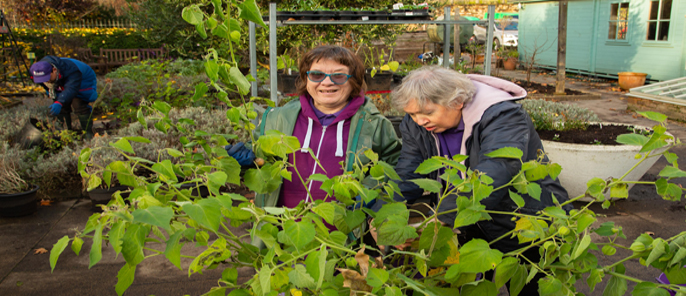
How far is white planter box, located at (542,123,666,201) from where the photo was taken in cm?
400

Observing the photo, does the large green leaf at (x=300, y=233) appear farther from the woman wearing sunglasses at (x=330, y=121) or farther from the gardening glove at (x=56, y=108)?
the gardening glove at (x=56, y=108)

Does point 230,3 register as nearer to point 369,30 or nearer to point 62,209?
point 62,209

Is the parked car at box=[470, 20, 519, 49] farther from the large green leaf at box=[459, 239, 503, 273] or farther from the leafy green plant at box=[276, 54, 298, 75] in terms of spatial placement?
the large green leaf at box=[459, 239, 503, 273]

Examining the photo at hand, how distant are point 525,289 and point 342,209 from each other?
130cm

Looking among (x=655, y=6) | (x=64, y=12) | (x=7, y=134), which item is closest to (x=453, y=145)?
(x=7, y=134)

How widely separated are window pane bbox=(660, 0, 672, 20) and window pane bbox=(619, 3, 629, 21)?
117 cm

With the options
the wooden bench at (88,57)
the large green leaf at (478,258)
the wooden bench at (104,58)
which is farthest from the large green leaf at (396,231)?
the wooden bench at (88,57)

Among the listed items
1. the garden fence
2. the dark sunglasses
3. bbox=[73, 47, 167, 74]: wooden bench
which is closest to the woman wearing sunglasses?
the dark sunglasses

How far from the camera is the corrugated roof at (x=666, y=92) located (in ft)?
25.0

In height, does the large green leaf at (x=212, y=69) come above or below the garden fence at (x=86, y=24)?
below

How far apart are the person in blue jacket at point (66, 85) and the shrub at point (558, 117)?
205 inches

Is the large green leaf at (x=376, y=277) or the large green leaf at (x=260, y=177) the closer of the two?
the large green leaf at (x=376, y=277)

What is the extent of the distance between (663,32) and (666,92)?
171 inches

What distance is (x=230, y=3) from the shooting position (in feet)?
3.49
